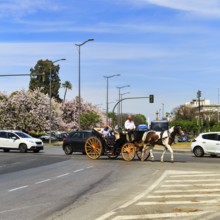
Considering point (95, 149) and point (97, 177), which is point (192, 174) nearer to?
point (97, 177)

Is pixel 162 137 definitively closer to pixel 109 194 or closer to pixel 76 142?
pixel 76 142

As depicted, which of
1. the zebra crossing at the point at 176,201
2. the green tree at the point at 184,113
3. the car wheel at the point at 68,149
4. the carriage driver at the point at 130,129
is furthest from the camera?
the green tree at the point at 184,113

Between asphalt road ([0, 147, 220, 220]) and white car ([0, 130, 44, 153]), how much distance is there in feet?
51.8

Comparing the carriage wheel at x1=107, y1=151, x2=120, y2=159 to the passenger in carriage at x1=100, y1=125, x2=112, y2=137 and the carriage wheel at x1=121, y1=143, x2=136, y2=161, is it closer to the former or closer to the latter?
the carriage wheel at x1=121, y1=143, x2=136, y2=161

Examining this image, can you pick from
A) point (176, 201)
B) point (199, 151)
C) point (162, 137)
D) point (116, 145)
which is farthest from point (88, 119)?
point (176, 201)

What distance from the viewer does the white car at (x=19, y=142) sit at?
116 feet

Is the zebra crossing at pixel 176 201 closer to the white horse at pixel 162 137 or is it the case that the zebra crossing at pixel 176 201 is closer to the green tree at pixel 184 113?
the white horse at pixel 162 137

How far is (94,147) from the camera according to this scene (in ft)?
83.2

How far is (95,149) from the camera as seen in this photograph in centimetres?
2541

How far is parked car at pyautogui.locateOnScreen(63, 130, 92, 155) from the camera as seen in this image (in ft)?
100

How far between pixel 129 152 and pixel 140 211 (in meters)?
14.4

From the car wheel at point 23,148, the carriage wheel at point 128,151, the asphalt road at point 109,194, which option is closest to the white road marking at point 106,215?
the asphalt road at point 109,194

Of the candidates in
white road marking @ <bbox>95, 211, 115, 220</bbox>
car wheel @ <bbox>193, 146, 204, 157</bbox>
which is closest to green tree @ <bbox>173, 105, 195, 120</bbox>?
car wheel @ <bbox>193, 146, 204, 157</bbox>

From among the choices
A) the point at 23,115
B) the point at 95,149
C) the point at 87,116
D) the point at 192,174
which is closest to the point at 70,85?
the point at 87,116
